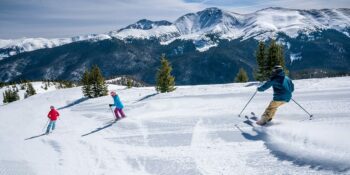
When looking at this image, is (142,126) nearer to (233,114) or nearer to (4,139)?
(233,114)

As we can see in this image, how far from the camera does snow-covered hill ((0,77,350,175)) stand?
30.4 ft

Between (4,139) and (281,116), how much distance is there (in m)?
16.4

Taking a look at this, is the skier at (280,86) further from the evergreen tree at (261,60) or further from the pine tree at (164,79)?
the evergreen tree at (261,60)

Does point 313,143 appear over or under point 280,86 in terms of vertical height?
under

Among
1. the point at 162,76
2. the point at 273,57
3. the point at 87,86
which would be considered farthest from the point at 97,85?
the point at 273,57

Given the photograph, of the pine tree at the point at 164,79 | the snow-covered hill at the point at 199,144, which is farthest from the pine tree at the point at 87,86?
the snow-covered hill at the point at 199,144

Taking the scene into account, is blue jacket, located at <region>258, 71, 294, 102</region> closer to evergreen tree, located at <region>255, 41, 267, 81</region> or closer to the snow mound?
the snow mound

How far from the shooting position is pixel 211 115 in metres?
17.6

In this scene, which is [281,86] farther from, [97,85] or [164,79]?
[97,85]

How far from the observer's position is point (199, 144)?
12391 millimetres

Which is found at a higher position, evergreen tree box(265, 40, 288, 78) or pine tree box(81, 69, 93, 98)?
evergreen tree box(265, 40, 288, 78)

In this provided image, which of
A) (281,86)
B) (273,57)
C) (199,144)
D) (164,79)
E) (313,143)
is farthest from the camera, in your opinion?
(273,57)

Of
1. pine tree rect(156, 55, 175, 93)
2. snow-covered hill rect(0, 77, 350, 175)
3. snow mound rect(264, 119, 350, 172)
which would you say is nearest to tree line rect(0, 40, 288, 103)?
pine tree rect(156, 55, 175, 93)

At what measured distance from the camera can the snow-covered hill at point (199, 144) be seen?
9258 millimetres
